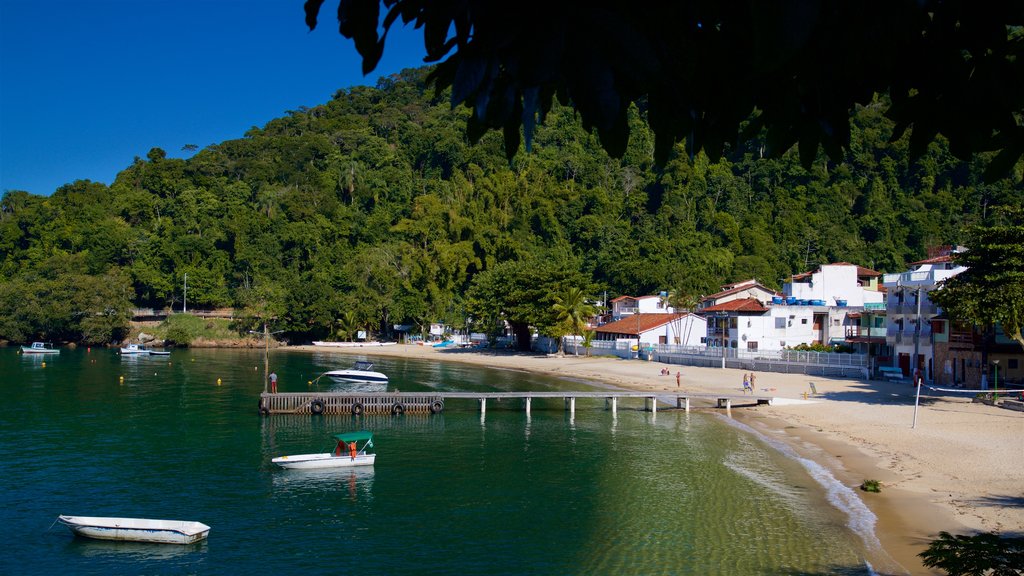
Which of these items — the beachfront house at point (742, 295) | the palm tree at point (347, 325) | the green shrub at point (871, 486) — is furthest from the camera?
the palm tree at point (347, 325)

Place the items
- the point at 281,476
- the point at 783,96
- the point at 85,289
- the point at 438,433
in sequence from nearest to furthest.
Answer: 1. the point at 783,96
2. the point at 281,476
3. the point at 438,433
4. the point at 85,289

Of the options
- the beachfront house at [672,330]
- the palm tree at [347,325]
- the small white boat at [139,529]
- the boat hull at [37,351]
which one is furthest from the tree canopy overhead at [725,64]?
the palm tree at [347,325]

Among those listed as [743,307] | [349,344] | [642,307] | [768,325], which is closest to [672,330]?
[642,307]

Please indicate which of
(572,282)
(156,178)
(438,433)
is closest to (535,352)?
(572,282)

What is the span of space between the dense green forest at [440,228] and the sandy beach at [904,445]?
47.7 metres

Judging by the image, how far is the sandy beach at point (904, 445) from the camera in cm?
2114

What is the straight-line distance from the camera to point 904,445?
3109cm

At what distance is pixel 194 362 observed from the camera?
83250 millimetres

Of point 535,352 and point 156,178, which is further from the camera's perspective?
point 156,178

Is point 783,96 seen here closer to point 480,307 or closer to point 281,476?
point 281,476

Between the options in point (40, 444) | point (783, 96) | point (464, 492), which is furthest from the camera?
point (40, 444)

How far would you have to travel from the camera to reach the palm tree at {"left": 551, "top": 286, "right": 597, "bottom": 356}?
256 ft

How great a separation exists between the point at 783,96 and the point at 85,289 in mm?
Result: 121246

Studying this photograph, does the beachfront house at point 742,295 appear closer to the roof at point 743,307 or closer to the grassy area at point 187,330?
the roof at point 743,307
